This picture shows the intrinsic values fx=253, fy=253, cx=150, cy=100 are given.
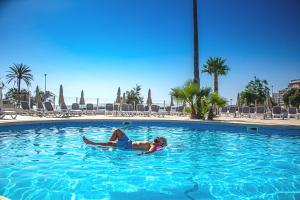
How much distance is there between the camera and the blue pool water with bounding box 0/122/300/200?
11.2 feet

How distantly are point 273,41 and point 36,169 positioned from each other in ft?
47.4

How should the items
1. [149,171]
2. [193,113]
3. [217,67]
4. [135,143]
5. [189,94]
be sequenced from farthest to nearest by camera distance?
[217,67], [193,113], [189,94], [135,143], [149,171]

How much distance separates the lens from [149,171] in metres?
4.52

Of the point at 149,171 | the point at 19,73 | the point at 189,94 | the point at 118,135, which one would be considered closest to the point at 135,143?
the point at 118,135

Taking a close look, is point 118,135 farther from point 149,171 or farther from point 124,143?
point 149,171

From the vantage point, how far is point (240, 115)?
19.6 metres

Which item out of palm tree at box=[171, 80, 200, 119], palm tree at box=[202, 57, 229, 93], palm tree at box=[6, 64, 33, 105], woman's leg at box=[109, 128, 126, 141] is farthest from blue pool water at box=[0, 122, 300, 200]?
palm tree at box=[6, 64, 33, 105]

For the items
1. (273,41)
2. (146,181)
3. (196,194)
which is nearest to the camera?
(196,194)

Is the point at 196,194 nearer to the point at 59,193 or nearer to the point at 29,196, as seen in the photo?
the point at 59,193

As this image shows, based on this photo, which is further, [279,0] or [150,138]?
[279,0]

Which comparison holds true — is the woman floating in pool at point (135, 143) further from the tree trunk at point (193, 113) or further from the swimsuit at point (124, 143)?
the tree trunk at point (193, 113)

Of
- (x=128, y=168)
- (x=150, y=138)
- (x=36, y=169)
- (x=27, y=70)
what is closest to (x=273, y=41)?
(x=150, y=138)

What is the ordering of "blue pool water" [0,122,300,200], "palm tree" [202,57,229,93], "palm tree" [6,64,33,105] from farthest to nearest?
"palm tree" [6,64,33,105], "palm tree" [202,57,229,93], "blue pool water" [0,122,300,200]

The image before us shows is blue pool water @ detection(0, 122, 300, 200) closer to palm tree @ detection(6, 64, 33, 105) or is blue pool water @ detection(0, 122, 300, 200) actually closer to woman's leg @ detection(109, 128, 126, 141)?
woman's leg @ detection(109, 128, 126, 141)
